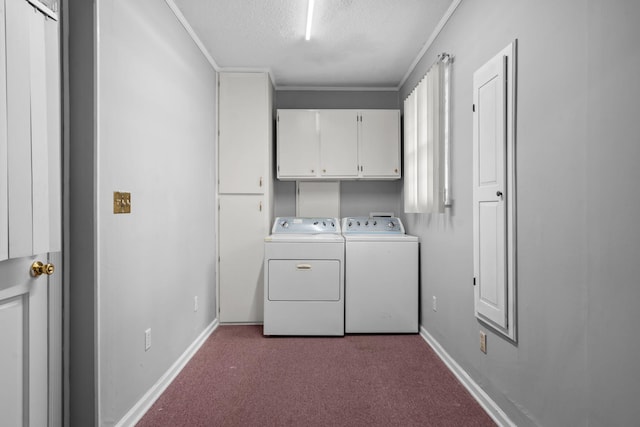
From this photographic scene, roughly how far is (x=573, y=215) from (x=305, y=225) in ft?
8.94

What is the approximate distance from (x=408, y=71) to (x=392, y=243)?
170 cm

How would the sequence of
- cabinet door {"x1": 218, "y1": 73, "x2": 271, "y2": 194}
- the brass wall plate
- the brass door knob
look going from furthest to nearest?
cabinet door {"x1": 218, "y1": 73, "x2": 271, "y2": 194} < the brass wall plate < the brass door knob

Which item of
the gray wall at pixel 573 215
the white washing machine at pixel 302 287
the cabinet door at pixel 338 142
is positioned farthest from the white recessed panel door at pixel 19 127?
the cabinet door at pixel 338 142

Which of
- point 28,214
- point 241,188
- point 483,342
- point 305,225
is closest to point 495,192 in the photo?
point 483,342

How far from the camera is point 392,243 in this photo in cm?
331

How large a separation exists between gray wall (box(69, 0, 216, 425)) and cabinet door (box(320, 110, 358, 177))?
132 centimetres

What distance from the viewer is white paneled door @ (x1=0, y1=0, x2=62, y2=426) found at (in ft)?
3.85

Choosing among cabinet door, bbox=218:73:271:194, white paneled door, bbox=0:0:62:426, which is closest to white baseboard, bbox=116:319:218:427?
white paneled door, bbox=0:0:62:426

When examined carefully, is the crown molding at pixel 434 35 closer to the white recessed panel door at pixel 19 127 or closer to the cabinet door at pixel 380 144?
the cabinet door at pixel 380 144

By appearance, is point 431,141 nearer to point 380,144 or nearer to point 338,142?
point 380,144

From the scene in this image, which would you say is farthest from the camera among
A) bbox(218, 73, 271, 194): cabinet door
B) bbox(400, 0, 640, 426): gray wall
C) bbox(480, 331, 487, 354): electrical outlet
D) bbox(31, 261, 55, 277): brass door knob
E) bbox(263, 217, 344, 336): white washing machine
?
bbox(218, 73, 271, 194): cabinet door

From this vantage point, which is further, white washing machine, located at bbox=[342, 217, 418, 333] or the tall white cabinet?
the tall white cabinet

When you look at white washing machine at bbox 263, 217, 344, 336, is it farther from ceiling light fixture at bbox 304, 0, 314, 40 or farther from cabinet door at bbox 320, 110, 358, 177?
ceiling light fixture at bbox 304, 0, 314, 40

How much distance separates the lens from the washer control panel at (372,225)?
12.5 feet
